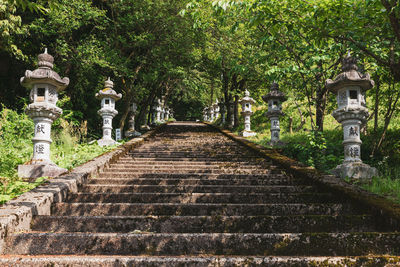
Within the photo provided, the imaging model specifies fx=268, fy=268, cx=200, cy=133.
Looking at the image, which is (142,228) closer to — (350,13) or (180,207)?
(180,207)

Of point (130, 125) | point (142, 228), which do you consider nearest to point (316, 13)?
point (142, 228)

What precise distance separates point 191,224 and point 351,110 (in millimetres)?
4167

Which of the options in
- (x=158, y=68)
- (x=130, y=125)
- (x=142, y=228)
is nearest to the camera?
(x=142, y=228)

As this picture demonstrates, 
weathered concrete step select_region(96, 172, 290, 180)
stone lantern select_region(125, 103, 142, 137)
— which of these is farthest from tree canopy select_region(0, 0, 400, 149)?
weathered concrete step select_region(96, 172, 290, 180)

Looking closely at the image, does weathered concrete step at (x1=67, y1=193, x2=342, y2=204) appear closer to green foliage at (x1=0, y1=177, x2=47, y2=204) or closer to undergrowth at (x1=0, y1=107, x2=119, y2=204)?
green foliage at (x1=0, y1=177, x2=47, y2=204)

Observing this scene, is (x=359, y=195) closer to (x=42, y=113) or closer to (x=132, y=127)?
(x=42, y=113)

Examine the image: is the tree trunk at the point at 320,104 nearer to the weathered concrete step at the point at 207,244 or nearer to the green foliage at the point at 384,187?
the green foliage at the point at 384,187

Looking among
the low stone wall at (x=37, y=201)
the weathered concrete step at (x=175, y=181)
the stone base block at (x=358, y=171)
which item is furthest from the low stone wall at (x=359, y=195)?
the low stone wall at (x=37, y=201)

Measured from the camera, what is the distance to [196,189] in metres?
4.45

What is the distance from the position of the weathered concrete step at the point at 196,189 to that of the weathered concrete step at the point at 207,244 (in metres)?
1.67

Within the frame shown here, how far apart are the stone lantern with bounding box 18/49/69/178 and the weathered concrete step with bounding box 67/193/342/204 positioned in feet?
5.30

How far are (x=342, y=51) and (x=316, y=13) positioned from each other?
8.65 ft

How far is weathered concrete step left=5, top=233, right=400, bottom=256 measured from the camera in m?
2.65

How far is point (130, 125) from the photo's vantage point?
13.9 metres
